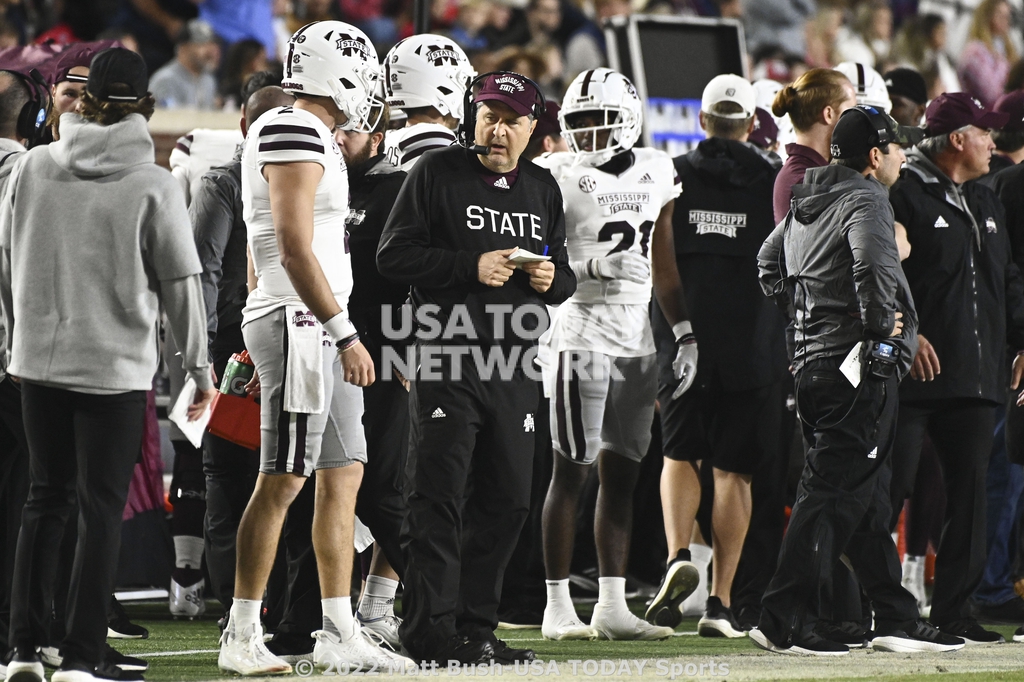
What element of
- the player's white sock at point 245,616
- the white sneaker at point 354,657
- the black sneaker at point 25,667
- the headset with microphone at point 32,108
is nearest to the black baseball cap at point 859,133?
the white sneaker at point 354,657

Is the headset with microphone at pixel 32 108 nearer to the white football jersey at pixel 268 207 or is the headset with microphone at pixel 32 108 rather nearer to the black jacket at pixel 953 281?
the white football jersey at pixel 268 207

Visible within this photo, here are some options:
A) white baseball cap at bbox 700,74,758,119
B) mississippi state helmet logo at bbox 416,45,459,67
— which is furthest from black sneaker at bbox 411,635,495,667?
white baseball cap at bbox 700,74,758,119

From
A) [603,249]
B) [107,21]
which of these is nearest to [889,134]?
[603,249]

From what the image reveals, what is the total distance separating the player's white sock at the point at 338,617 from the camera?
525 cm

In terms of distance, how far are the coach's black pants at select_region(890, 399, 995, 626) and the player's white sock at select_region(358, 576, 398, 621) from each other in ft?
6.87

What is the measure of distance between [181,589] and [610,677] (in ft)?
10.1

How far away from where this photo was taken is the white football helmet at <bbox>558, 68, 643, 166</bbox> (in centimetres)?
674

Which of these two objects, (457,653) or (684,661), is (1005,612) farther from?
(457,653)

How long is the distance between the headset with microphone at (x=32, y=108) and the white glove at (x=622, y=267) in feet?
7.72

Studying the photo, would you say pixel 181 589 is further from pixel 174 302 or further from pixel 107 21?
pixel 107 21

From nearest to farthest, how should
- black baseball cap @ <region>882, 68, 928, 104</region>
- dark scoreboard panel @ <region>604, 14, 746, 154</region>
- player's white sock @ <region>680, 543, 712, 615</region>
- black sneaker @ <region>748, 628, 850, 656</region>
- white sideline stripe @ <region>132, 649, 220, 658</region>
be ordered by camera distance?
black sneaker @ <region>748, 628, 850, 656</region>, white sideline stripe @ <region>132, 649, 220, 658</region>, player's white sock @ <region>680, 543, 712, 615</region>, black baseball cap @ <region>882, 68, 928, 104</region>, dark scoreboard panel @ <region>604, 14, 746, 154</region>

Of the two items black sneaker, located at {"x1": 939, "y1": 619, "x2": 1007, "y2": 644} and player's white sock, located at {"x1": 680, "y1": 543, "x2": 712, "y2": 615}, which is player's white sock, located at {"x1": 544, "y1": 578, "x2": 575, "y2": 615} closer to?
player's white sock, located at {"x1": 680, "y1": 543, "x2": 712, "y2": 615}

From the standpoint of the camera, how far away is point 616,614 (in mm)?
6586

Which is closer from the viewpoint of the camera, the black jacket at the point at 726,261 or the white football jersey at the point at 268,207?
the white football jersey at the point at 268,207
